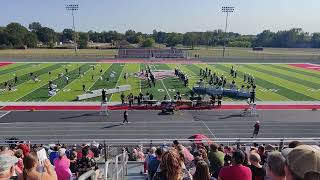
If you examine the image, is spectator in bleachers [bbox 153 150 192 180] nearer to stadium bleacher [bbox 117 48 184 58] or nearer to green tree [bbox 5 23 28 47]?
stadium bleacher [bbox 117 48 184 58]

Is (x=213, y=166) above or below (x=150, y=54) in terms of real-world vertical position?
above

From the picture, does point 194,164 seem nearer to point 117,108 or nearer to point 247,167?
point 247,167

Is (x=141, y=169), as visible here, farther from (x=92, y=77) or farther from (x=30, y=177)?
(x=92, y=77)

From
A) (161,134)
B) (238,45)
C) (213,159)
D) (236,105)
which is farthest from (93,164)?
(238,45)

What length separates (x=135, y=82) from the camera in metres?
45.6

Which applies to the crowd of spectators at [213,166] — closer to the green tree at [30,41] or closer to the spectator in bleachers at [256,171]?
the spectator in bleachers at [256,171]

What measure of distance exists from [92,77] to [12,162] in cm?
4428

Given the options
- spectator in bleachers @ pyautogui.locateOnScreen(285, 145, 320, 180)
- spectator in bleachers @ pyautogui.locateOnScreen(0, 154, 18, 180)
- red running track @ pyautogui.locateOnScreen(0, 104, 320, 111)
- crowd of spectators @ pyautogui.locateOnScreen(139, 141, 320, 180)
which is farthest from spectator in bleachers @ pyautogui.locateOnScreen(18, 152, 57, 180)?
red running track @ pyautogui.locateOnScreen(0, 104, 320, 111)

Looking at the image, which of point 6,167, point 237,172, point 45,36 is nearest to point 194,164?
point 237,172

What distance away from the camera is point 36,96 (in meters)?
37.2

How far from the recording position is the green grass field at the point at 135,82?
124ft

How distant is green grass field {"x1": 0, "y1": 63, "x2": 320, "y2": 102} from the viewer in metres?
37.8

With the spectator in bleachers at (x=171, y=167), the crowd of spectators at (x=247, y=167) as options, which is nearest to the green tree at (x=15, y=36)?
the crowd of spectators at (x=247, y=167)

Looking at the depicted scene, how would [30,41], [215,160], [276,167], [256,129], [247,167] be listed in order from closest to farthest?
[276,167]
[247,167]
[215,160]
[256,129]
[30,41]
